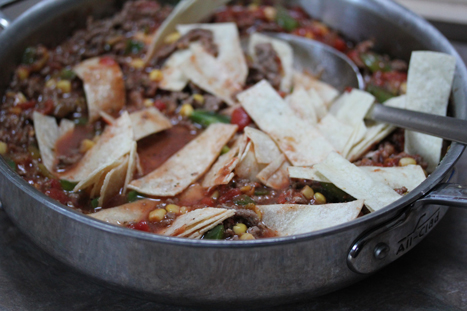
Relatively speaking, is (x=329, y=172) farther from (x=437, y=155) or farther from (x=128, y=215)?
(x=128, y=215)

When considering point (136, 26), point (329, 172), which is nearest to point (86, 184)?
point (329, 172)

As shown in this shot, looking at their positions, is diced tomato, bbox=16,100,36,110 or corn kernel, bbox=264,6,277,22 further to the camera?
corn kernel, bbox=264,6,277,22

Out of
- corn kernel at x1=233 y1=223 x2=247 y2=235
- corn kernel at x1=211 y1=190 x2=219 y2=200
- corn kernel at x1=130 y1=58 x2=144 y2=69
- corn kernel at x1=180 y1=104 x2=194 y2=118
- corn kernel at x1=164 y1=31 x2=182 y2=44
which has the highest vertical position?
corn kernel at x1=164 y1=31 x2=182 y2=44

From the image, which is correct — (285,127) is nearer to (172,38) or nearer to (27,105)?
(172,38)

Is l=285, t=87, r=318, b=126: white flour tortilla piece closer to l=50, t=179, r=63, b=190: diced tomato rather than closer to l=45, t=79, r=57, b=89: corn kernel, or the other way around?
l=50, t=179, r=63, b=190: diced tomato

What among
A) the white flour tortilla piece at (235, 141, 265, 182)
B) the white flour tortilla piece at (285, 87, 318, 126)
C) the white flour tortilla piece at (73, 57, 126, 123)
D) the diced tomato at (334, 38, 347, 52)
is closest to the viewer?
the white flour tortilla piece at (235, 141, 265, 182)

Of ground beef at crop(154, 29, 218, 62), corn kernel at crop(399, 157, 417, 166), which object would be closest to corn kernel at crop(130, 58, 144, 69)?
ground beef at crop(154, 29, 218, 62)

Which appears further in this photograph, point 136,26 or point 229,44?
point 136,26
